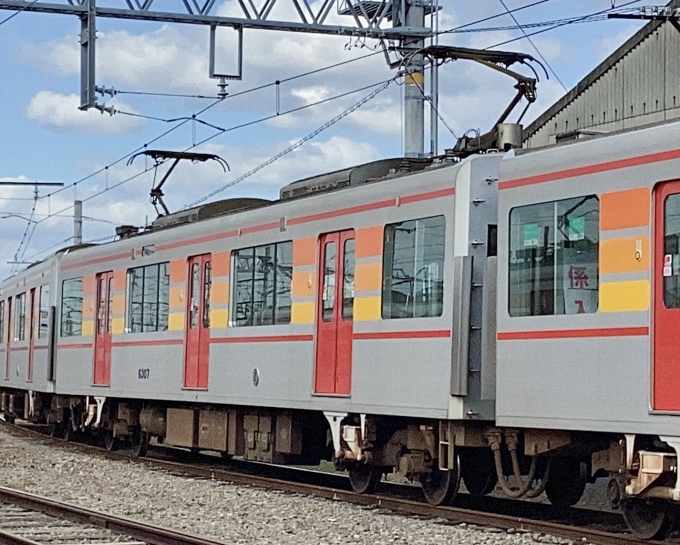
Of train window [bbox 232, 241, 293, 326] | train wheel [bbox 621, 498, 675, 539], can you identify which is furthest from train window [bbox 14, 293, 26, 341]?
train wheel [bbox 621, 498, 675, 539]

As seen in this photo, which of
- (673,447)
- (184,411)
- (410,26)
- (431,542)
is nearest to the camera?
(673,447)

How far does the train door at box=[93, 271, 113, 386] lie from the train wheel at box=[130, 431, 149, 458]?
91 centimetres

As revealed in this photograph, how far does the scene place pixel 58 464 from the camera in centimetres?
1934

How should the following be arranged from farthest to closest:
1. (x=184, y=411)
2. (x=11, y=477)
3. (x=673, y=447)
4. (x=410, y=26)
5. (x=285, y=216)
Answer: (x=410, y=26) < (x=184, y=411) < (x=11, y=477) < (x=285, y=216) < (x=673, y=447)

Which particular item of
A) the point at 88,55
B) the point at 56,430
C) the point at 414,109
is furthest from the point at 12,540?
the point at 56,430

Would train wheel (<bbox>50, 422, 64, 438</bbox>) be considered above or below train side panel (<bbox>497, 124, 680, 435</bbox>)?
below

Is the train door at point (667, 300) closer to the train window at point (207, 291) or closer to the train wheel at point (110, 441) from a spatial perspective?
the train window at point (207, 291)

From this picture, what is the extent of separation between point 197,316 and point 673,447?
29.7ft

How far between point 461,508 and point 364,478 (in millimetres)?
1661

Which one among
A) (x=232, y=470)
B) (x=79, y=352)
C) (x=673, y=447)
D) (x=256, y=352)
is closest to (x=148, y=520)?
(x=256, y=352)

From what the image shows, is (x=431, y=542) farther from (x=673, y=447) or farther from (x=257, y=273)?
(x=257, y=273)

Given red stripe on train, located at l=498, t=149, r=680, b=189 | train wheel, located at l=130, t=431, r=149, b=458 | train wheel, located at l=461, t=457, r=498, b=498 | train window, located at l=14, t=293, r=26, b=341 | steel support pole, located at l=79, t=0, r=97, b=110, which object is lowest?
train wheel, located at l=130, t=431, r=149, b=458

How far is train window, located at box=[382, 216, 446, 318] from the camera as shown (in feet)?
42.3

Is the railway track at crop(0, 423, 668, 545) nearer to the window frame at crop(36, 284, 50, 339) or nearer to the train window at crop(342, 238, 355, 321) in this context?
the train window at crop(342, 238, 355, 321)
